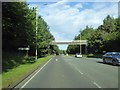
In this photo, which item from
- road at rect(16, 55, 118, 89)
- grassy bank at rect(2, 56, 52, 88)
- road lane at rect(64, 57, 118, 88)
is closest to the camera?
road at rect(16, 55, 118, 89)

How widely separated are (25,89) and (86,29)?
177029mm

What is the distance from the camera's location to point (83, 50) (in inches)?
6845

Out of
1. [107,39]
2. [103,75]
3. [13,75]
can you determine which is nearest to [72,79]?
[103,75]

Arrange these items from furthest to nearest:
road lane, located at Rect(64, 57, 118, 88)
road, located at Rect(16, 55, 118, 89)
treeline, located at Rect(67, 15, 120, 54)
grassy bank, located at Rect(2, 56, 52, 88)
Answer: treeline, located at Rect(67, 15, 120, 54) < grassy bank, located at Rect(2, 56, 52, 88) < road lane, located at Rect(64, 57, 118, 88) < road, located at Rect(16, 55, 118, 89)

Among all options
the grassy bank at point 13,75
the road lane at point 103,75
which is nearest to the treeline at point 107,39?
the road lane at point 103,75

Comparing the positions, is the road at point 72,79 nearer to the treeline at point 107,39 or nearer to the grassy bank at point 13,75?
the grassy bank at point 13,75

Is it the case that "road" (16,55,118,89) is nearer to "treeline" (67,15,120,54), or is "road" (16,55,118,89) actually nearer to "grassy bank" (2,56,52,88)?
"grassy bank" (2,56,52,88)

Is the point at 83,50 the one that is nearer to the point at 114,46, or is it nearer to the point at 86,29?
the point at 86,29

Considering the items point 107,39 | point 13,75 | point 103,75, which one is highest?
point 107,39

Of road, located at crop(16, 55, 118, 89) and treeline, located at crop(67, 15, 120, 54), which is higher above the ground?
treeline, located at crop(67, 15, 120, 54)

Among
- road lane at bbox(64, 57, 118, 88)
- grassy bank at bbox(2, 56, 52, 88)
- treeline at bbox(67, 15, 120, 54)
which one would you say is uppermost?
treeline at bbox(67, 15, 120, 54)

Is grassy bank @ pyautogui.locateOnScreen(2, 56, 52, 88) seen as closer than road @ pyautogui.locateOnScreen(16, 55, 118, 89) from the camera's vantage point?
No

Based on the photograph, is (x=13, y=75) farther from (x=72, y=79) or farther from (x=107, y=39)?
(x=107, y=39)

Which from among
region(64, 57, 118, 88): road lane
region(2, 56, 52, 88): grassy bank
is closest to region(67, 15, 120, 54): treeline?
region(64, 57, 118, 88): road lane
